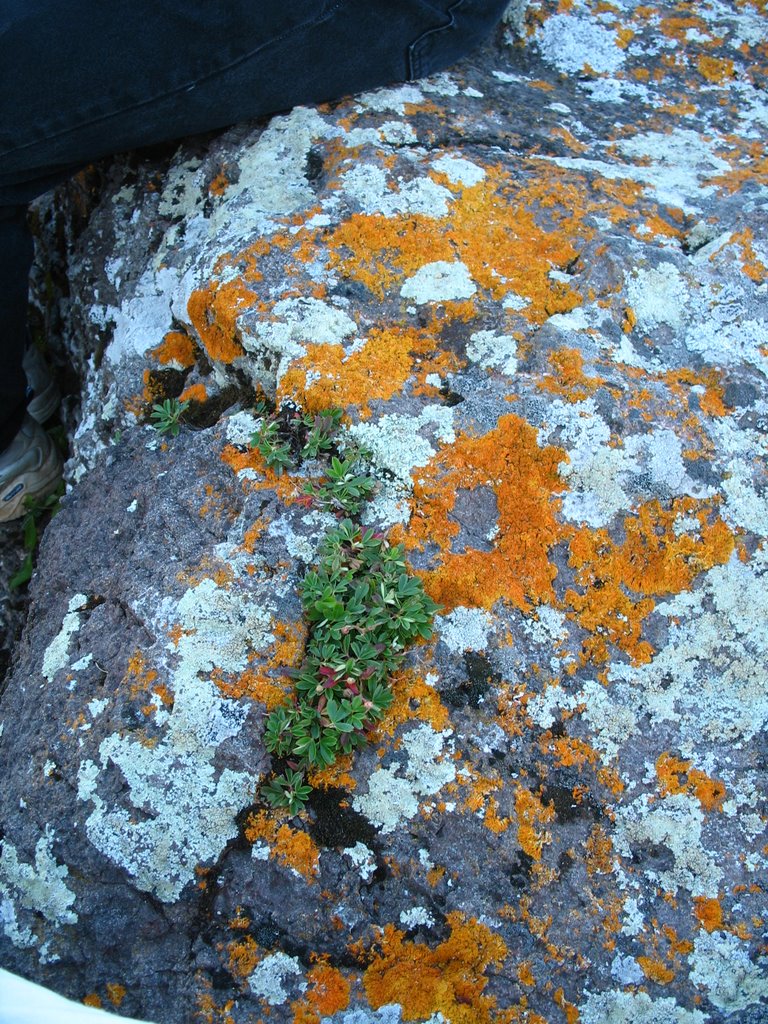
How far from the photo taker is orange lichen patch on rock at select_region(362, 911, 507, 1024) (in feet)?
5.77

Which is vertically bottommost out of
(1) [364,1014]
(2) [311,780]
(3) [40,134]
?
(1) [364,1014]

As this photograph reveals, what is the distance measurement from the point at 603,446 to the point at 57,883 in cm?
172

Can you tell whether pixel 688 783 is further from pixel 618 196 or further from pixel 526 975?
pixel 618 196

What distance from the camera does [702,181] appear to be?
2.73 m

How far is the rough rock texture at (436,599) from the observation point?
70.5 inches

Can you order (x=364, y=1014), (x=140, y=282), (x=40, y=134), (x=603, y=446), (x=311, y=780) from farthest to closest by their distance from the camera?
(x=140, y=282), (x=40, y=134), (x=603, y=446), (x=311, y=780), (x=364, y=1014)

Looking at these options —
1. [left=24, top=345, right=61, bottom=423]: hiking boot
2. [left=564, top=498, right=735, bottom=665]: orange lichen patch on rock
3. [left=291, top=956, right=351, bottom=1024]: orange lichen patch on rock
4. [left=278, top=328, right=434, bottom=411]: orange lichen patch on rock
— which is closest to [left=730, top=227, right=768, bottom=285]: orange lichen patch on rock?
[left=564, top=498, right=735, bottom=665]: orange lichen patch on rock

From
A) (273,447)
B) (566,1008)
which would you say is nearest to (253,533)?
(273,447)

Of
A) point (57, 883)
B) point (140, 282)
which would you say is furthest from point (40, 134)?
point (57, 883)

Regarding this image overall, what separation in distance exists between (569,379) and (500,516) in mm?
443

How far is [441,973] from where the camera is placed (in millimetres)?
1779

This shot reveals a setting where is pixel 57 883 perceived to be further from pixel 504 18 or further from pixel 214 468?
pixel 504 18

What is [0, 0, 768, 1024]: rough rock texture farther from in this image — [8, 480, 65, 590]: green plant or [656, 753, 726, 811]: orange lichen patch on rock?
[8, 480, 65, 590]: green plant

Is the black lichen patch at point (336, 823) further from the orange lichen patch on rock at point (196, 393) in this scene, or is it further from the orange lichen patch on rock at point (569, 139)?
the orange lichen patch on rock at point (569, 139)
